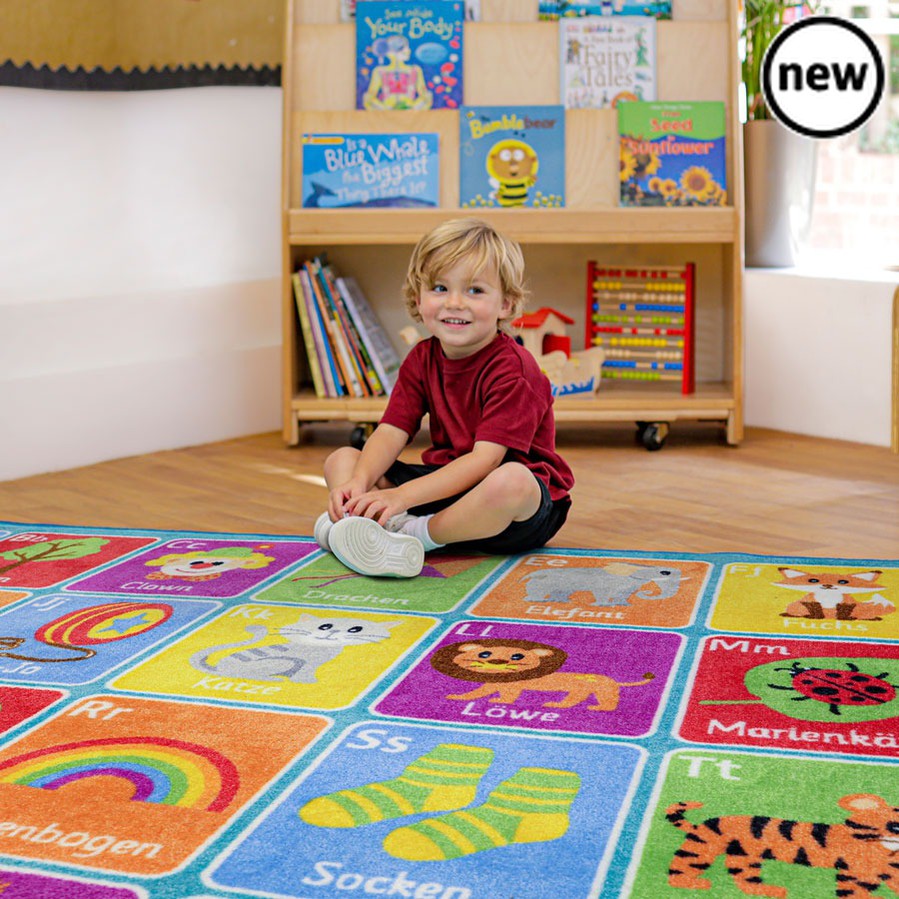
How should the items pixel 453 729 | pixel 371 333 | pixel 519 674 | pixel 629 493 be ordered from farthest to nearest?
pixel 371 333, pixel 629 493, pixel 519 674, pixel 453 729

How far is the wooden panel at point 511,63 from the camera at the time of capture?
2.63 meters

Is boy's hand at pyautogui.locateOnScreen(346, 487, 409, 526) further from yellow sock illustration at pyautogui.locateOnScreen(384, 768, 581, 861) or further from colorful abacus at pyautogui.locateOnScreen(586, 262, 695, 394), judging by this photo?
colorful abacus at pyautogui.locateOnScreen(586, 262, 695, 394)

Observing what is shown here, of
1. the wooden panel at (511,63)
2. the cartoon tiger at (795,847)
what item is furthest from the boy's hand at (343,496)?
the wooden panel at (511,63)

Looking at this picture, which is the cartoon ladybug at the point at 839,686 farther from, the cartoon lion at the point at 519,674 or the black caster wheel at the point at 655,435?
the black caster wheel at the point at 655,435

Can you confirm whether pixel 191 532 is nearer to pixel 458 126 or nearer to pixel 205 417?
pixel 205 417

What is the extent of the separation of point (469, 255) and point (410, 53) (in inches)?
41.3

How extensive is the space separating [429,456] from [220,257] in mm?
1166

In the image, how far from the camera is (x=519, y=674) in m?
1.29

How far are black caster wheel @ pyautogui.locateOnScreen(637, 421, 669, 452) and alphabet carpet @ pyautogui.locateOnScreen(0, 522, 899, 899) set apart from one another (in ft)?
2.79

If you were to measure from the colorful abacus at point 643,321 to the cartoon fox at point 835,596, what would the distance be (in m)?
1.09

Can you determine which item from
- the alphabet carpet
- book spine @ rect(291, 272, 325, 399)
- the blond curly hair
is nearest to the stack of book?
book spine @ rect(291, 272, 325, 399)

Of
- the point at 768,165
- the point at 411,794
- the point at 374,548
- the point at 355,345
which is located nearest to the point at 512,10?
the point at 768,165

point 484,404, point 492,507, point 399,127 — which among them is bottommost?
point 492,507

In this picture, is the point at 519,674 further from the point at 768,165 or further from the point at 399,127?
the point at 768,165
